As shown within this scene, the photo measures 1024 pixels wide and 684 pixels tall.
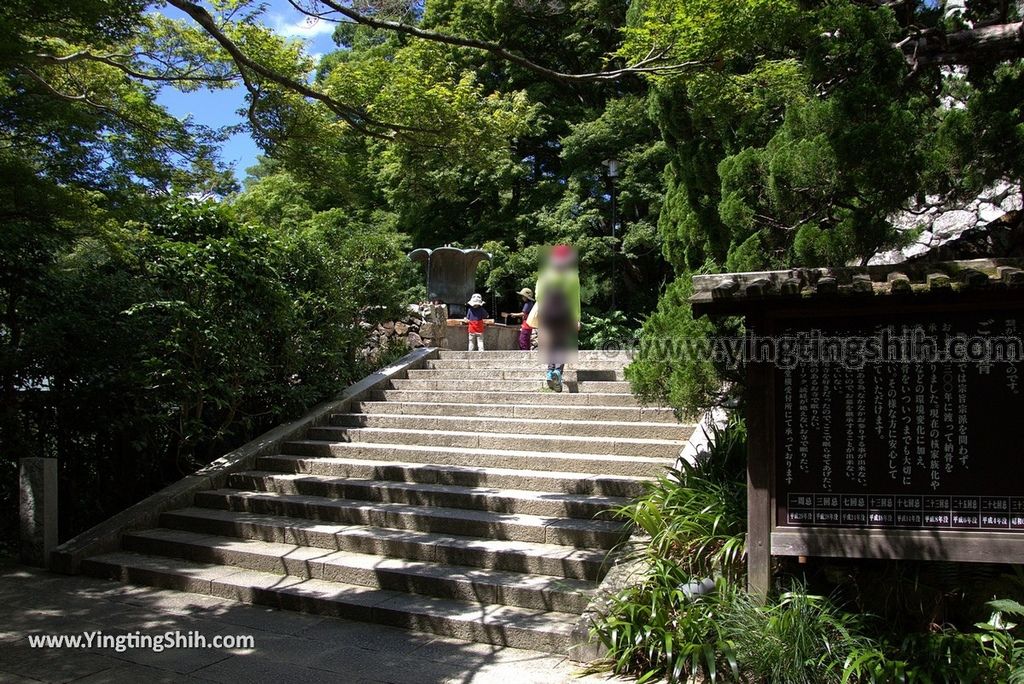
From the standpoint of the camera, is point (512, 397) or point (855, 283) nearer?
point (855, 283)

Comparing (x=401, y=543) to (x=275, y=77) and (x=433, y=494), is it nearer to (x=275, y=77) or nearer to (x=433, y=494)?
(x=433, y=494)

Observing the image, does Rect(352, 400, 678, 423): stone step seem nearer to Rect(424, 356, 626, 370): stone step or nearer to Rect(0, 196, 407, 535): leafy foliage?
Rect(424, 356, 626, 370): stone step

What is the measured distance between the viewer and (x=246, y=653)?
4.99 metres

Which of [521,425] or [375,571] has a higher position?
[521,425]

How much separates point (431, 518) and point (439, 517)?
0.09m

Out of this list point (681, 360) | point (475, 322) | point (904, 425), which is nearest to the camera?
point (904, 425)

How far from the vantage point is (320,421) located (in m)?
9.72

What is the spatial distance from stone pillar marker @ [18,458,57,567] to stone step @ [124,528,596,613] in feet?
2.28

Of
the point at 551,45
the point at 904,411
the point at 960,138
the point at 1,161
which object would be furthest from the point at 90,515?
the point at 551,45

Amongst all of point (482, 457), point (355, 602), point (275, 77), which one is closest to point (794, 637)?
point (355, 602)

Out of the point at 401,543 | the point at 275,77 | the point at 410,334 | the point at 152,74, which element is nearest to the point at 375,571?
the point at 401,543

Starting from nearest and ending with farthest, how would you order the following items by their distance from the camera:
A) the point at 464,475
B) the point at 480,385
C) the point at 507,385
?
1. the point at 464,475
2. the point at 507,385
3. the point at 480,385

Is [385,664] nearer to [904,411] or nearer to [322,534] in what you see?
[322,534]

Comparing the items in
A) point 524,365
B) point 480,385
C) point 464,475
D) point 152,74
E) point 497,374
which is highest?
point 152,74
